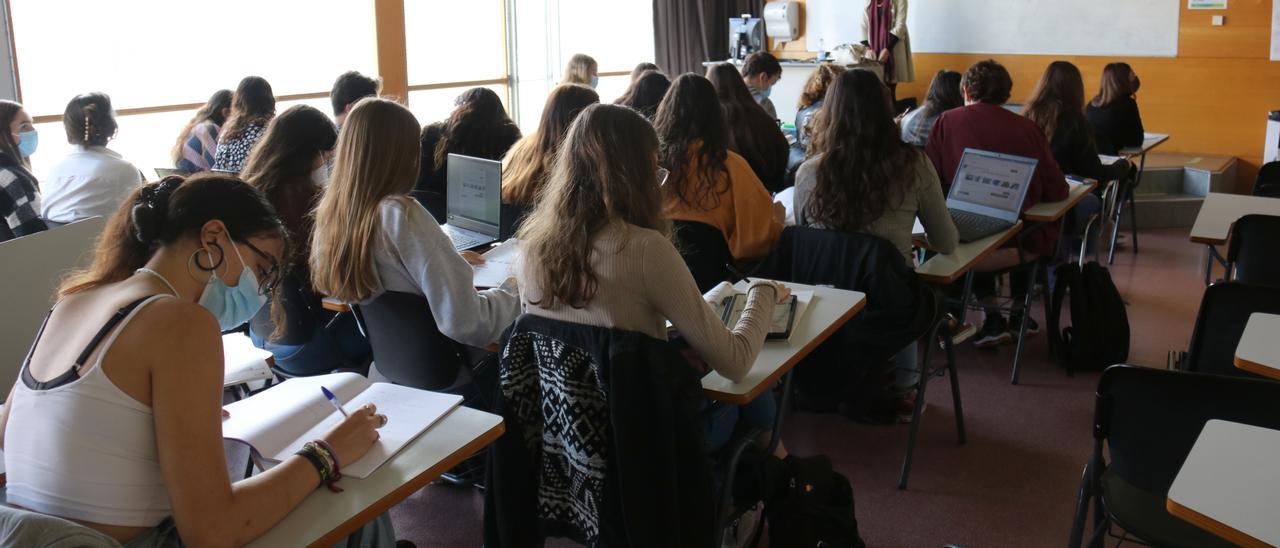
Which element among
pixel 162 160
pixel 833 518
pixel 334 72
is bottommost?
pixel 833 518

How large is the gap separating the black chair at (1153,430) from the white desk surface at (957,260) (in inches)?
38.7

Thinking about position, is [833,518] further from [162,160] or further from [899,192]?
[162,160]

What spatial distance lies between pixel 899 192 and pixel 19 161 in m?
3.39

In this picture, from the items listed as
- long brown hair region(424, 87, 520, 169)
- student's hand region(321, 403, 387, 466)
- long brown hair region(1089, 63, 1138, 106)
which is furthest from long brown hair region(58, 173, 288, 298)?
long brown hair region(1089, 63, 1138, 106)

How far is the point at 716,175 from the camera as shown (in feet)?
10.3

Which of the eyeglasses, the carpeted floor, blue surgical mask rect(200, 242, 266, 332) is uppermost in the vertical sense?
the eyeglasses

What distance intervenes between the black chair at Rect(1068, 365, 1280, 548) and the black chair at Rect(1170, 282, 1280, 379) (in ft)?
1.57

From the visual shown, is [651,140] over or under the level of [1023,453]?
over

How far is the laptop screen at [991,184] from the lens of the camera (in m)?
3.52

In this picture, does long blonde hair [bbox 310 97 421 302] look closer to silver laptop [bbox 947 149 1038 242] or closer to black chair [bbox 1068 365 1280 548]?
black chair [bbox 1068 365 1280 548]

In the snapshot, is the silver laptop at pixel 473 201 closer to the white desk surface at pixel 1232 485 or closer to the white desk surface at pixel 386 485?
the white desk surface at pixel 386 485

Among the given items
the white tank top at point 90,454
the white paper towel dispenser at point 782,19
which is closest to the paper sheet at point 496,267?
the white tank top at point 90,454

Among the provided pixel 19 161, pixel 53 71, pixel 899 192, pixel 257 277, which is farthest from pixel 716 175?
pixel 53 71

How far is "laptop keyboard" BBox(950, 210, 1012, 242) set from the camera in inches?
136
